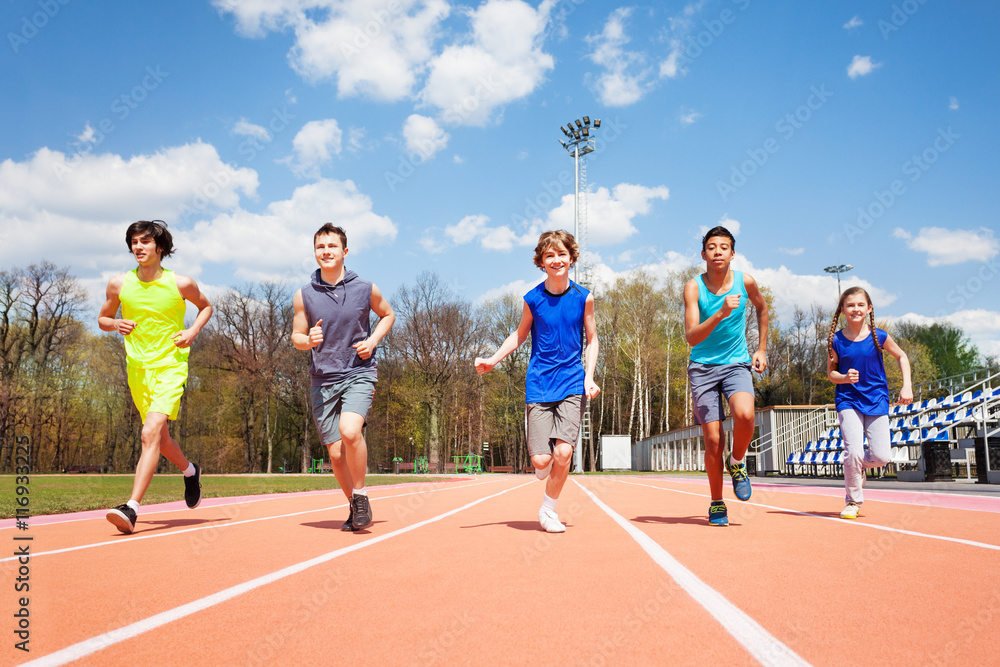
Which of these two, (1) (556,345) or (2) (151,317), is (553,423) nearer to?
(1) (556,345)

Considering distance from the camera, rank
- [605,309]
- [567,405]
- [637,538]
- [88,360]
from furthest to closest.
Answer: [605,309] → [88,360] → [567,405] → [637,538]

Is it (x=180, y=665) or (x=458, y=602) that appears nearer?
(x=180, y=665)

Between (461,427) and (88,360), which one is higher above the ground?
(88,360)

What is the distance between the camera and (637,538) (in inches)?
194

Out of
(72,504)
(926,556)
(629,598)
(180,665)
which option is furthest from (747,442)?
(72,504)

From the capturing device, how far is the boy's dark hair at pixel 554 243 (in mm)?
5807

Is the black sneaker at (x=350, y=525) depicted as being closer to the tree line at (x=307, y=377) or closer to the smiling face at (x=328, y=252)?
the smiling face at (x=328, y=252)

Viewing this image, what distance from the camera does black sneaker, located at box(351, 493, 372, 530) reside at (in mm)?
5477

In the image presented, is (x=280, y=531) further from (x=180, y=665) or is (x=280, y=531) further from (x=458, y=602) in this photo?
(x=180, y=665)

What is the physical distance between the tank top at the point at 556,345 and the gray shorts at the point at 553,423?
0.07m

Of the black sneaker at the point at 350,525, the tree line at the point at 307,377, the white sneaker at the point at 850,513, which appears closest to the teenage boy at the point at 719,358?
the white sneaker at the point at 850,513

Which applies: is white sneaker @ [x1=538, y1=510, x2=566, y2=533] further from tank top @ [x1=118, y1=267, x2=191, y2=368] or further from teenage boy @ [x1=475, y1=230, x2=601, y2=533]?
tank top @ [x1=118, y1=267, x2=191, y2=368]

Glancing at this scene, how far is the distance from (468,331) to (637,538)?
45780 mm

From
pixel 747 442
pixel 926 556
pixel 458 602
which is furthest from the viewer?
pixel 747 442
